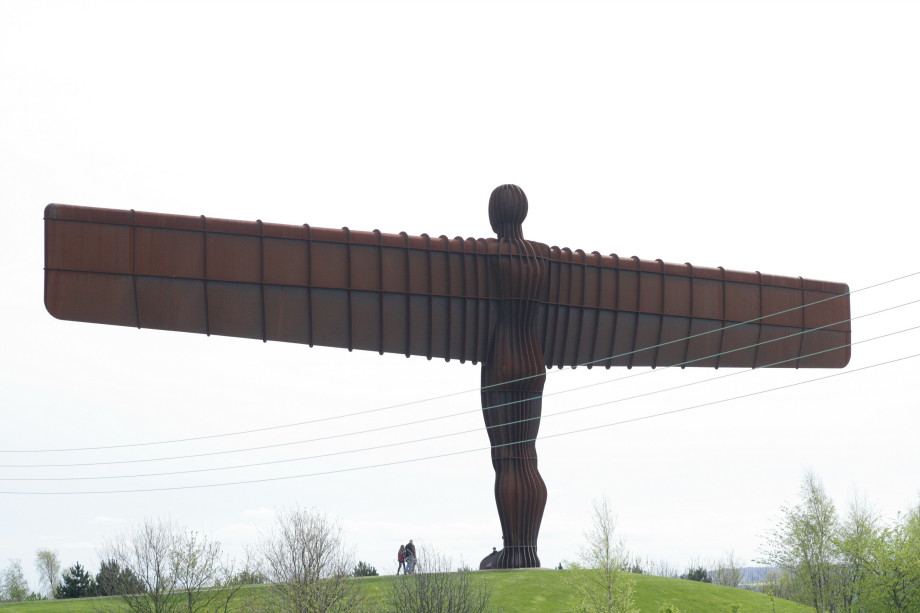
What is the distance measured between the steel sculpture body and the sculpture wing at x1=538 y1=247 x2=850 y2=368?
0.05 meters

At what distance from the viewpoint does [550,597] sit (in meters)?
25.8

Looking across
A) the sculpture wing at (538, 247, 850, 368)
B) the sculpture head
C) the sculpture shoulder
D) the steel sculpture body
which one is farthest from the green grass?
the sculpture head

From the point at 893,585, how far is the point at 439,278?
16.8 m

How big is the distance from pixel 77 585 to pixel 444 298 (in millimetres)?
18377

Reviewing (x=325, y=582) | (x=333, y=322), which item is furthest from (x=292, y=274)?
(x=325, y=582)

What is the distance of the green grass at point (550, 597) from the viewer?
24828 mm

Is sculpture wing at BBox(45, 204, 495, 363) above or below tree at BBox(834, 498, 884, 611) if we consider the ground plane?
above

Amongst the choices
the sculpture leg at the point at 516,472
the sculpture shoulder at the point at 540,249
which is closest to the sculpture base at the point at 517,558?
the sculpture leg at the point at 516,472

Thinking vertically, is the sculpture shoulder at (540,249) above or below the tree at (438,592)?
above

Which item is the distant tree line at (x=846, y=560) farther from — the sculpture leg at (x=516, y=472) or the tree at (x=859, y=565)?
the sculpture leg at (x=516, y=472)

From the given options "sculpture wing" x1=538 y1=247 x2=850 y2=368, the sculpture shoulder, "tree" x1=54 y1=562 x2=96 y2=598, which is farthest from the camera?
"tree" x1=54 y1=562 x2=96 y2=598

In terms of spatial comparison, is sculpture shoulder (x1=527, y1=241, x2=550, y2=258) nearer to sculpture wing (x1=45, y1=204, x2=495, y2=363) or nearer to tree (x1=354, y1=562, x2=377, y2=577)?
sculpture wing (x1=45, y1=204, x2=495, y2=363)

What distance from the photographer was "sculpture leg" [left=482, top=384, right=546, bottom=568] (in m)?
23.6

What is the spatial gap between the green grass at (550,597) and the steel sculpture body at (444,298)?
5.26ft
